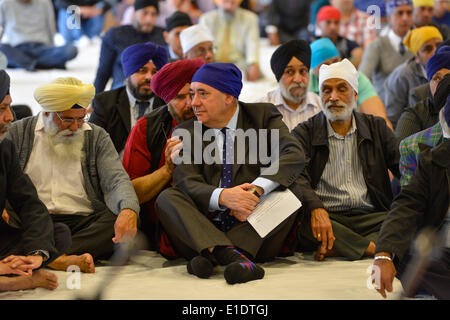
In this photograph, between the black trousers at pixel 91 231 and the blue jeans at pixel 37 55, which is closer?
the black trousers at pixel 91 231

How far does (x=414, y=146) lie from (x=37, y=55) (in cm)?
659

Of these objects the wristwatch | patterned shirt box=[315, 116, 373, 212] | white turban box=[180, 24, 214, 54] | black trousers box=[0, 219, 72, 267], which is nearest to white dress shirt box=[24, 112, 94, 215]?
black trousers box=[0, 219, 72, 267]

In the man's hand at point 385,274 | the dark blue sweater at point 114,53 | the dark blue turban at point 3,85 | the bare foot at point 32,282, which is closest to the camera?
the man's hand at point 385,274

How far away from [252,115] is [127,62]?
1.33m

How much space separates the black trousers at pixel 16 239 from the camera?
384cm

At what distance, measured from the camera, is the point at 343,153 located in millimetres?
4688

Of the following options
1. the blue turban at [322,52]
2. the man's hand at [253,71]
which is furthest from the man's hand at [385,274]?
the man's hand at [253,71]

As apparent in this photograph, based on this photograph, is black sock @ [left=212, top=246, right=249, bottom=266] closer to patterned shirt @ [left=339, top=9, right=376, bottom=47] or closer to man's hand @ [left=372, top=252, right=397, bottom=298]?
man's hand @ [left=372, top=252, right=397, bottom=298]

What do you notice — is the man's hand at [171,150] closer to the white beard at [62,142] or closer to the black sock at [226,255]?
the white beard at [62,142]

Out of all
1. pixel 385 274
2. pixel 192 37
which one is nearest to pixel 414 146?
pixel 385 274

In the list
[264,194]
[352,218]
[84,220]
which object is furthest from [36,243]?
[352,218]

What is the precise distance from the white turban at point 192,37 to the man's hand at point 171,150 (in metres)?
2.22

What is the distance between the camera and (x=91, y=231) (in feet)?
14.2

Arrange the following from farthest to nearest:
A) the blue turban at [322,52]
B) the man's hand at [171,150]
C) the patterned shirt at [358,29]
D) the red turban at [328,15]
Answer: the patterned shirt at [358,29]
the red turban at [328,15]
the blue turban at [322,52]
the man's hand at [171,150]
